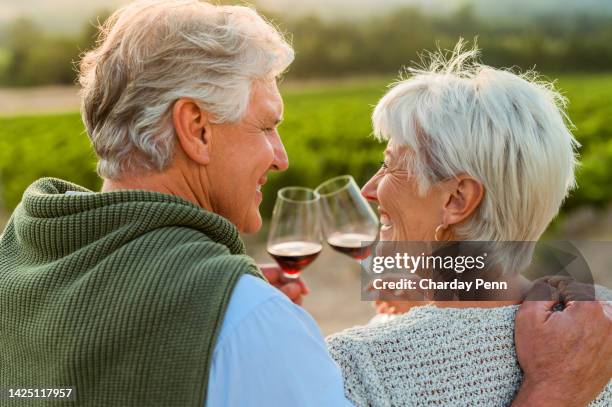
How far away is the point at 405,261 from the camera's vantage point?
2.37 meters

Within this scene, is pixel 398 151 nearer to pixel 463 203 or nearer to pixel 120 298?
pixel 463 203

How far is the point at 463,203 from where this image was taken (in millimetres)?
2160

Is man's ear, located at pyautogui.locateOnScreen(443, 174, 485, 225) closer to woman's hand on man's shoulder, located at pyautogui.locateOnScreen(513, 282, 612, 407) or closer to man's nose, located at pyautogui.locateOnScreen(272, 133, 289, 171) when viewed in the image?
woman's hand on man's shoulder, located at pyautogui.locateOnScreen(513, 282, 612, 407)

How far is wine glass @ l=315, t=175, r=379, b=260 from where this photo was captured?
2.90m

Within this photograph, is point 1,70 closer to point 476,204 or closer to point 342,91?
point 342,91

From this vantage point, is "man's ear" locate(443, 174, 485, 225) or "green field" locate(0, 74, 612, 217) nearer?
"man's ear" locate(443, 174, 485, 225)

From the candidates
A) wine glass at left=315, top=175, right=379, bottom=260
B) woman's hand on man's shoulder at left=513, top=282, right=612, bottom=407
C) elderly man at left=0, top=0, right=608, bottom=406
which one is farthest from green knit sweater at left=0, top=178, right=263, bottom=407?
wine glass at left=315, top=175, right=379, bottom=260

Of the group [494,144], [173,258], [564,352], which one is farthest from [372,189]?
[173,258]

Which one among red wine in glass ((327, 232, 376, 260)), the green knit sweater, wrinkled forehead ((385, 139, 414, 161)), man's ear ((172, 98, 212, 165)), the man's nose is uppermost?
man's ear ((172, 98, 212, 165))

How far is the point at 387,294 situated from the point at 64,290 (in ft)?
4.38

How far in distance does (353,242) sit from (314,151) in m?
5.68

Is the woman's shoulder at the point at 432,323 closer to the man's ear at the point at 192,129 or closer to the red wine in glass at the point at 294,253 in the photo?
the man's ear at the point at 192,129

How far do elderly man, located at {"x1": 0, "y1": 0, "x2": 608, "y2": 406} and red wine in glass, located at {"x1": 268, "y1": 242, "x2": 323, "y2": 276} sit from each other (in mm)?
528

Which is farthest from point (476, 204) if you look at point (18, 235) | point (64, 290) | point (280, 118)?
point (18, 235)
